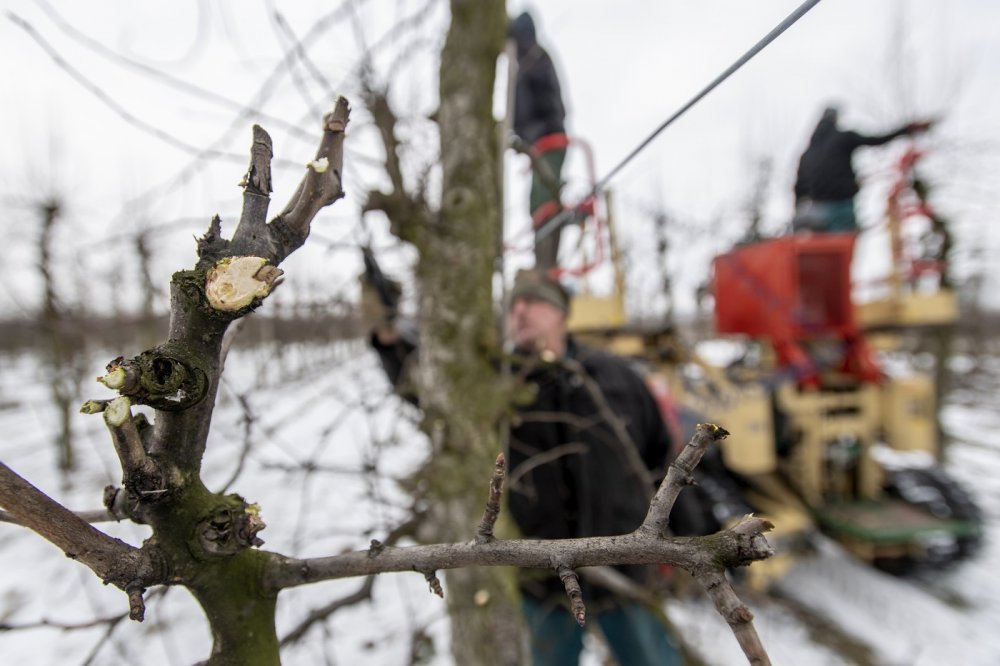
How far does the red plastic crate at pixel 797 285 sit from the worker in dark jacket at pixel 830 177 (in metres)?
0.69

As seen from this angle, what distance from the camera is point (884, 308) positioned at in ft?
16.4

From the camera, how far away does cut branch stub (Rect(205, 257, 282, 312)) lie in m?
0.55

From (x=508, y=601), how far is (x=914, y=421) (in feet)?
16.6

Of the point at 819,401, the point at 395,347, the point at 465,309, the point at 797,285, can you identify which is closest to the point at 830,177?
the point at 797,285

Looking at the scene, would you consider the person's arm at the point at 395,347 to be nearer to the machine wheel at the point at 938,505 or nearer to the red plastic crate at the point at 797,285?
the red plastic crate at the point at 797,285

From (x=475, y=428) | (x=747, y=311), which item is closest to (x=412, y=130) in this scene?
(x=475, y=428)

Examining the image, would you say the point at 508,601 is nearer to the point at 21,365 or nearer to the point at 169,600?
the point at 169,600

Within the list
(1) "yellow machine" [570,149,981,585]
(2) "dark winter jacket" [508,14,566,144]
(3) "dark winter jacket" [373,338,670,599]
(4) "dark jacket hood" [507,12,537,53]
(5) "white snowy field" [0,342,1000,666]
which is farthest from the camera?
(1) "yellow machine" [570,149,981,585]

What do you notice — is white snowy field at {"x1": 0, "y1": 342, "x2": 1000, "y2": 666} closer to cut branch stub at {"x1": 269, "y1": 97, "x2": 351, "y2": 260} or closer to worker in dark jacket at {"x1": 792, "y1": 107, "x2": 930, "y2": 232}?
cut branch stub at {"x1": 269, "y1": 97, "x2": 351, "y2": 260}

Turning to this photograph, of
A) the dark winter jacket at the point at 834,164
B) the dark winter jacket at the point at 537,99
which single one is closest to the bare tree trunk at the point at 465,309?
the dark winter jacket at the point at 537,99

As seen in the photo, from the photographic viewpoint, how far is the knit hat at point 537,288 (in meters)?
2.43

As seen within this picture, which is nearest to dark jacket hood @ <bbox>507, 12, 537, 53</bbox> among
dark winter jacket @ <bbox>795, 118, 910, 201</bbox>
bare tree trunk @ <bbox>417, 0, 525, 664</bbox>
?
bare tree trunk @ <bbox>417, 0, 525, 664</bbox>

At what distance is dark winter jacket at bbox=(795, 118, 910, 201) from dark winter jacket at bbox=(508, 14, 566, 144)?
3.43 m

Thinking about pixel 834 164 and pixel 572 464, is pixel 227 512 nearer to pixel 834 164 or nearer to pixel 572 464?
pixel 572 464
